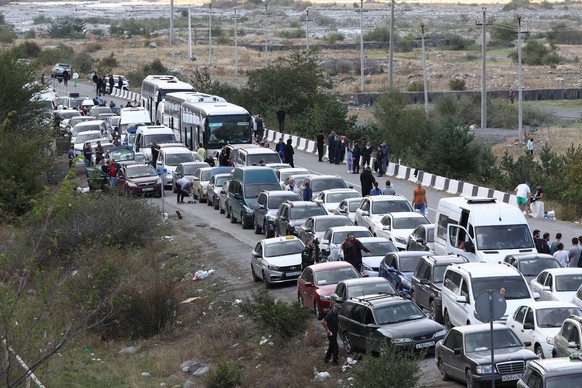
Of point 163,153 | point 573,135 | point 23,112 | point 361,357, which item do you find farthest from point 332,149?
point 361,357

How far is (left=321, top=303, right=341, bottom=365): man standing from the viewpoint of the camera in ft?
70.2

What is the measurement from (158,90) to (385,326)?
44219 millimetres

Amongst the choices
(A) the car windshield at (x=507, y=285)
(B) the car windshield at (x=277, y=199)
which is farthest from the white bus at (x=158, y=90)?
(A) the car windshield at (x=507, y=285)

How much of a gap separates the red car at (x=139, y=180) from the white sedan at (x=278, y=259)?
606 inches

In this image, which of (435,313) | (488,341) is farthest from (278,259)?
(488,341)

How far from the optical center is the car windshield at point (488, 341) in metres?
19.2

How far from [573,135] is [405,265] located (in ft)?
158

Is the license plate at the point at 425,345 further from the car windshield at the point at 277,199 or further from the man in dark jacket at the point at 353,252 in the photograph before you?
the car windshield at the point at 277,199

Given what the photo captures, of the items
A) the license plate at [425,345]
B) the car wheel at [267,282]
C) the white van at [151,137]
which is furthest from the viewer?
the white van at [151,137]

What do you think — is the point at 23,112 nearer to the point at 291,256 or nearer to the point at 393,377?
the point at 291,256

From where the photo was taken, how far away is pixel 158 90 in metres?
64.1

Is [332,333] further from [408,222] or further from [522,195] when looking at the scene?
[522,195]

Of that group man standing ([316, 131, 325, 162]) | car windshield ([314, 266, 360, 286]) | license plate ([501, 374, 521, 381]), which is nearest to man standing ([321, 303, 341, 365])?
car windshield ([314, 266, 360, 286])

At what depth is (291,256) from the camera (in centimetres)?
2942
